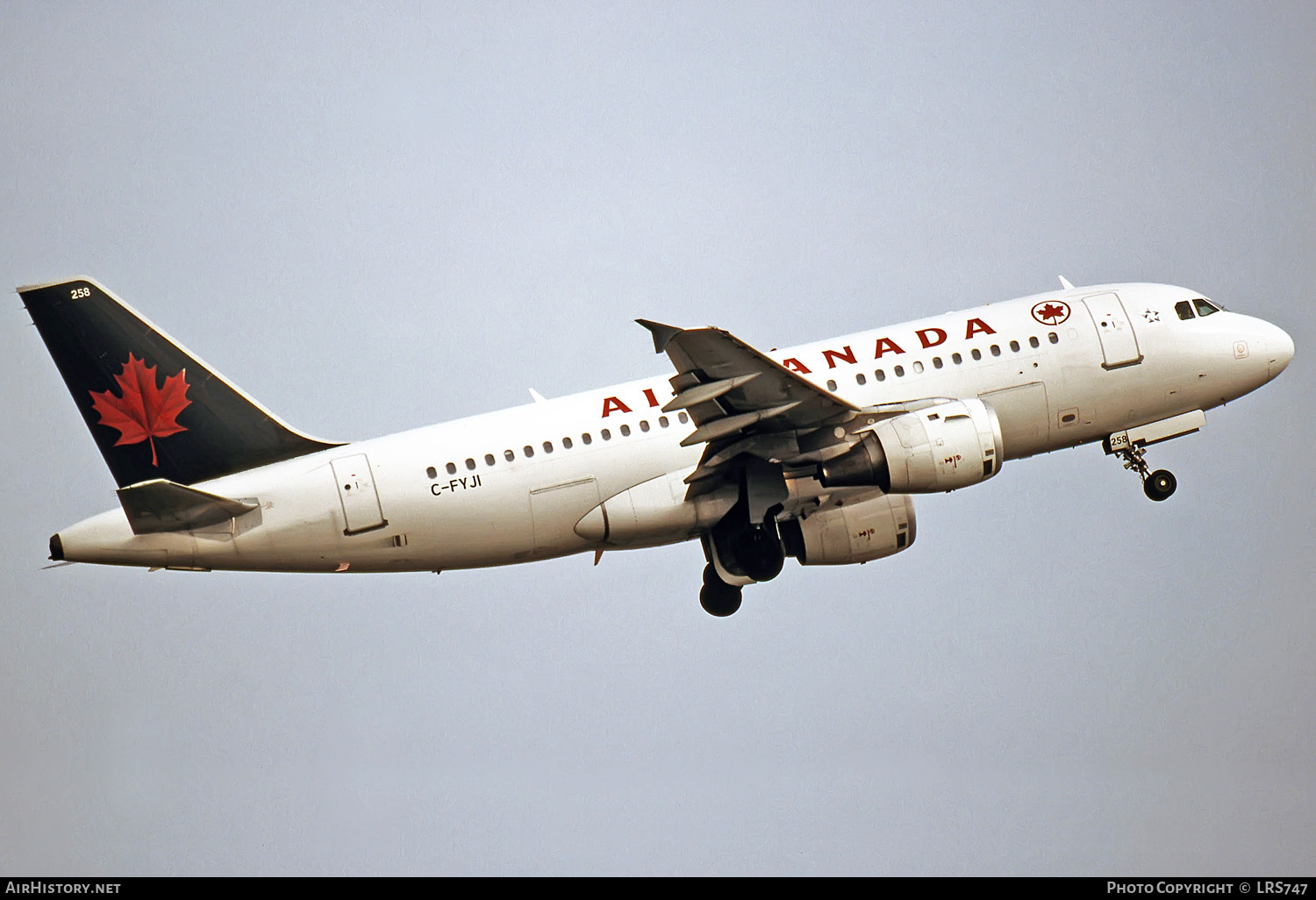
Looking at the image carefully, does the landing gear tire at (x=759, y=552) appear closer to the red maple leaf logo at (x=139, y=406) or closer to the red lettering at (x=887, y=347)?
the red lettering at (x=887, y=347)

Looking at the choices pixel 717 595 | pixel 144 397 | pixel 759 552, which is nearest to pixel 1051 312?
pixel 759 552

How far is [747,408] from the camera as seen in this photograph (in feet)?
108

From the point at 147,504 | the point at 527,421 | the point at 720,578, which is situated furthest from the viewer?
the point at 720,578

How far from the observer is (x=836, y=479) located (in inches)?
1304

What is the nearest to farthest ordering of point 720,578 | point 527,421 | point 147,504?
point 147,504, point 527,421, point 720,578

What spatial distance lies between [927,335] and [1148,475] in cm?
715

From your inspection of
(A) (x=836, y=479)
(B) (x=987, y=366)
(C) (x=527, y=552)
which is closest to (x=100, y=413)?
(C) (x=527, y=552)

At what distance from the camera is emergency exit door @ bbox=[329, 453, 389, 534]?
33.0m

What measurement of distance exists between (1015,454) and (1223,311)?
692 cm

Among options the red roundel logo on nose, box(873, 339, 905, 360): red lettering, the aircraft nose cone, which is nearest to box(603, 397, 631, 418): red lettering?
box(873, 339, 905, 360): red lettering

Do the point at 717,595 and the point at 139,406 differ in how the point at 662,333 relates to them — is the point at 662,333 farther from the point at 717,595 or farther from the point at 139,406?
the point at 139,406

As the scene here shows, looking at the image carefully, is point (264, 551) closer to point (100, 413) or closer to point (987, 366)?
point (100, 413)

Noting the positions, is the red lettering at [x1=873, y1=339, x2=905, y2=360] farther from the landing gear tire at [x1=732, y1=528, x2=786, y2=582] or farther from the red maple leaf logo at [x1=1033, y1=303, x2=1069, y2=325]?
the landing gear tire at [x1=732, y1=528, x2=786, y2=582]

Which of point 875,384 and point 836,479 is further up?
point 875,384
